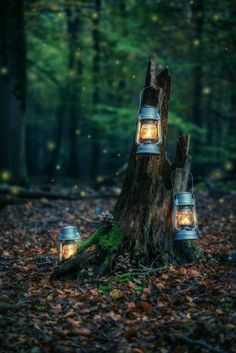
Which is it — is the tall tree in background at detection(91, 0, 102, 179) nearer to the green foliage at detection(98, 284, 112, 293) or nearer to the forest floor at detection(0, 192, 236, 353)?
the forest floor at detection(0, 192, 236, 353)

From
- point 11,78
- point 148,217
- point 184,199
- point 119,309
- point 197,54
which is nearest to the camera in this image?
point 119,309

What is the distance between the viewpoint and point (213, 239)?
993 centimetres

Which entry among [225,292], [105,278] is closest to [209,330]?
[225,292]

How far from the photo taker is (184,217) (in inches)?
290

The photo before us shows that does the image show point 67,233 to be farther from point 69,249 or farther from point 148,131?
point 148,131

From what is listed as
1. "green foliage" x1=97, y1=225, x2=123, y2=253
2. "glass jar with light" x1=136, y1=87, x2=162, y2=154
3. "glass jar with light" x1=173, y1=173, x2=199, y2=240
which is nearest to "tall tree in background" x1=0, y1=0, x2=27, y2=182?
"green foliage" x1=97, y1=225, x2=123, y2=253

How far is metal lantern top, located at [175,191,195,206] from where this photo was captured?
7.22 meters

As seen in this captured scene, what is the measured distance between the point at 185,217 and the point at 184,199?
33 cm

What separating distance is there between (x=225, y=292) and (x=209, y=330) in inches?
51.8

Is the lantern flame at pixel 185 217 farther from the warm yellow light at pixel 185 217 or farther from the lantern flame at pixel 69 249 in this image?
the lantern flame at pixel 69 249

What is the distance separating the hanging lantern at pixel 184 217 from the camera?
A: 23.7 ft

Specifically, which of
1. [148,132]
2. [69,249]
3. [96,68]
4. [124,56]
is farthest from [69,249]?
[96,68]

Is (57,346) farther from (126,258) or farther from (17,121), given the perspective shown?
(17,121)

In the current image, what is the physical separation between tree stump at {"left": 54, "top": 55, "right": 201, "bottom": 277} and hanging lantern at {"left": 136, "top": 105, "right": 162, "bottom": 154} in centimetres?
31
